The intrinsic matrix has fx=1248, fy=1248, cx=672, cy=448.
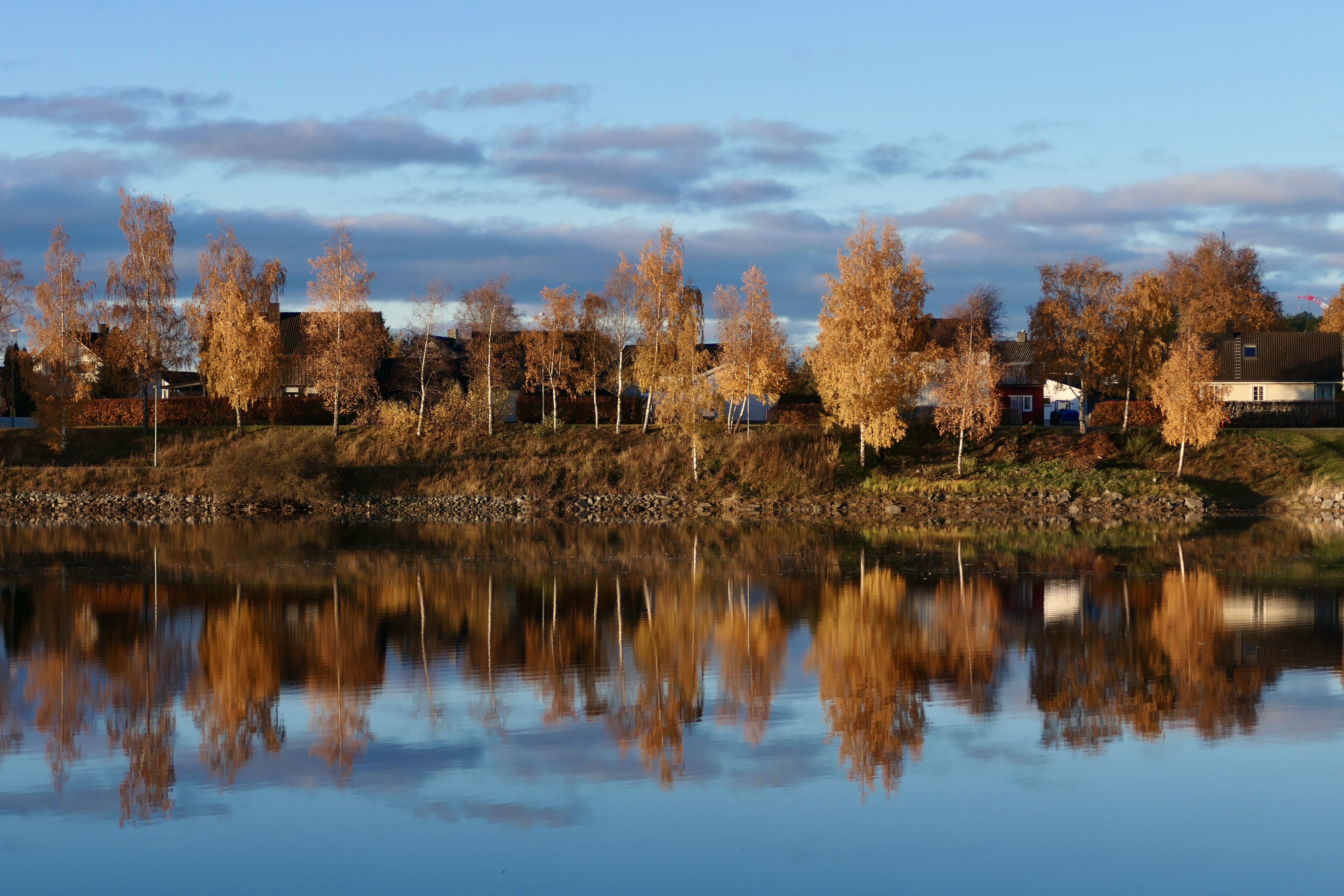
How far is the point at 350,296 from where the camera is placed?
194 feet

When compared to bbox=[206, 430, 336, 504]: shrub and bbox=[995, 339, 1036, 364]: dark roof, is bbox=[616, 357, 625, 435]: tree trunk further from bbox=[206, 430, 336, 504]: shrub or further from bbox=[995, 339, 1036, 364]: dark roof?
bbox=[995, 339, 1036, 364]: dark roof

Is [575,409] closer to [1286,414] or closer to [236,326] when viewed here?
[236,326]

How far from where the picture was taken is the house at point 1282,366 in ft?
256

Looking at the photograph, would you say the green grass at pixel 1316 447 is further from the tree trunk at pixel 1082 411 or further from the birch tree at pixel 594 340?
the birch tree at pixel 594 340

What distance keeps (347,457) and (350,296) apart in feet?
28.9

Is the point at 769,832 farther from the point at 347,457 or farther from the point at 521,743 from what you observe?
the point at 347,457

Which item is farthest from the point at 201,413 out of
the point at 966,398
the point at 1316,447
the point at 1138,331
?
the point at 1316,447

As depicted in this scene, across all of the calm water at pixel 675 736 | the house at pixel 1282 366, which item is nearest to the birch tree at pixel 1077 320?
the house at pixel 1282 366

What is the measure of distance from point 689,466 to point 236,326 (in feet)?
72.8

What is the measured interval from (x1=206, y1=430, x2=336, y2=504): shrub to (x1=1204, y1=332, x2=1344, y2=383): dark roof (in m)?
55.4

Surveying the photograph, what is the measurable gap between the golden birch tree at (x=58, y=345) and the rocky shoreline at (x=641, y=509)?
21.4 feet

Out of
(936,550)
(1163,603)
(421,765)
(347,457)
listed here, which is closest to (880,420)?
(936,550)

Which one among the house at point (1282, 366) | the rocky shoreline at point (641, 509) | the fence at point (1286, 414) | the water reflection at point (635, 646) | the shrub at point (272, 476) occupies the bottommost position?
the rocky shoreline at point (641, 509)

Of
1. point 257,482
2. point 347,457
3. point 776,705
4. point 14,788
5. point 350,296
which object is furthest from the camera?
point 350,296
